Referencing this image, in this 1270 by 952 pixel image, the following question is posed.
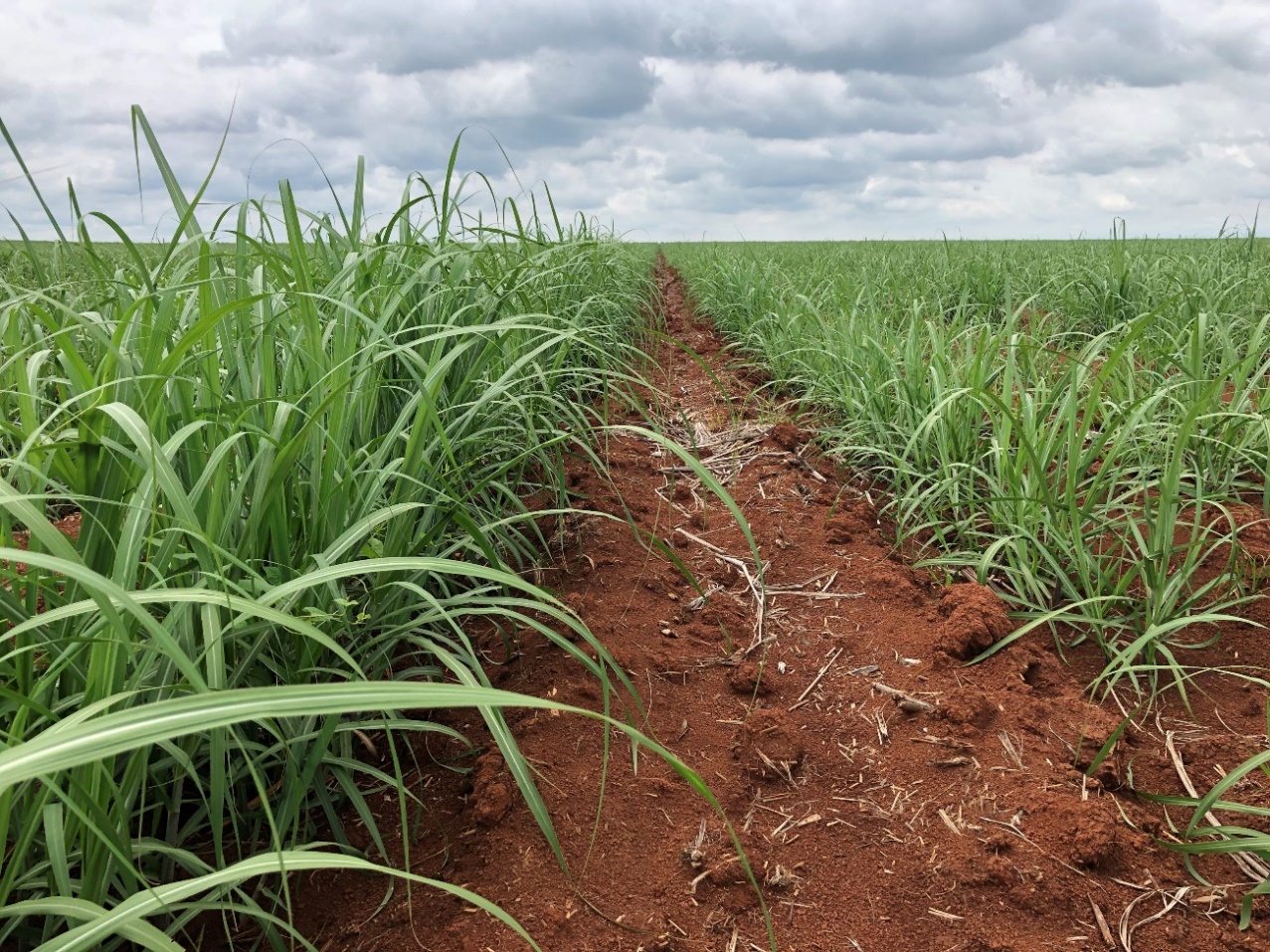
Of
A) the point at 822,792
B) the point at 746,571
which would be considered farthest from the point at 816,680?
the point at 746,571

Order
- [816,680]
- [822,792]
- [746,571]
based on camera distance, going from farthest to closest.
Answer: [746,571] → [816,680] → [822,792]

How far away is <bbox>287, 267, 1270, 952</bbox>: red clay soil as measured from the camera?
1.20 meters

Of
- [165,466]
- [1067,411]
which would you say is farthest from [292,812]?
[1067,411]

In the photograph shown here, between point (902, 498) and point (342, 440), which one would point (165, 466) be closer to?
point (342, 440)

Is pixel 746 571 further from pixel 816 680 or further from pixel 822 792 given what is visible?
pixel 822 792

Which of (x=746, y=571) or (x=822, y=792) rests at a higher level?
(x=746, y=571)

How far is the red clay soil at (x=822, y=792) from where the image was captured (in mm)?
1202

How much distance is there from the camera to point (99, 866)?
930 millimetres

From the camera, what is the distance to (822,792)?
1473mm

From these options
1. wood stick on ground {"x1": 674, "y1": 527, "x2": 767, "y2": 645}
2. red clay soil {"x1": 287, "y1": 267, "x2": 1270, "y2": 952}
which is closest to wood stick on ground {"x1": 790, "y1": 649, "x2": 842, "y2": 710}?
red clay soil {"x1": 287, "y1": 267, "x2": 1270, "y2": 952}

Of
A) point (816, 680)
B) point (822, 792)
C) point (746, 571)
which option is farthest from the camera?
point (746, 571)

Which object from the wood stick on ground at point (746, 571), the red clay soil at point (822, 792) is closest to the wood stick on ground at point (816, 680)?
the red clay soil at point (822, 792)

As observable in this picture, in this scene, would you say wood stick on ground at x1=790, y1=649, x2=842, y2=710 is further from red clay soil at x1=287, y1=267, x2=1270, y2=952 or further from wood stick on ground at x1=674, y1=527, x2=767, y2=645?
wood stick on ground at x1=674, y1=527, x2=767, y2=645

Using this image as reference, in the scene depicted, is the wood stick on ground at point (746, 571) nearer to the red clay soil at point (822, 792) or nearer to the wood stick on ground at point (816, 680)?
the red clay soil at point (822, 792)
